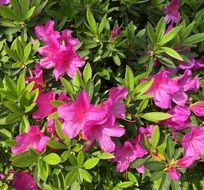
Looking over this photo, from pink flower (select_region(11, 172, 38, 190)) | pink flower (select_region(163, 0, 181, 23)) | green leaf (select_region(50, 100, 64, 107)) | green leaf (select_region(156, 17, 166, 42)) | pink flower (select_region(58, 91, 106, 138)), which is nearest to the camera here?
pink flower (select_region(58, 91, 106, 138))

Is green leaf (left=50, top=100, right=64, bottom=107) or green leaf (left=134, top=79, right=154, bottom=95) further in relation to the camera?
green leaf (left=134, top=79, right=154, bottom=95)

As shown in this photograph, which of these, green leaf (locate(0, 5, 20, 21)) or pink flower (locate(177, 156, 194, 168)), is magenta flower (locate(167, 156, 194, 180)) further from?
green leaf (locate(0, 5, 20, 21))

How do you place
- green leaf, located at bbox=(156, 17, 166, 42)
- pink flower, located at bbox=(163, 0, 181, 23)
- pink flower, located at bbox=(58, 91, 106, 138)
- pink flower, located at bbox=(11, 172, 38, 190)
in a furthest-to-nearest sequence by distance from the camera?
pink flower, located at bbox=(163, 0, 181, 23)
pink flower, located at bbox=(11, 172, 38, 190)
green leaf, located at bbox=(156, 17, 166, 42)
pink flower, located at bbox=(58, 91, 106, 138)

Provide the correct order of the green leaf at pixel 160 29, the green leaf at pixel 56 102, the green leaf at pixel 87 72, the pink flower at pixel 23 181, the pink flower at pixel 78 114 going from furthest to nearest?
the pink flower at pixel 23 181, the green leaf at pixel 160 29, the green leaf at pixel 87 72, the green leaf at pixel 56 102, the pink flower at pixel 78 114

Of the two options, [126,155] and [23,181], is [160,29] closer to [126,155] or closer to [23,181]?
[126,155]

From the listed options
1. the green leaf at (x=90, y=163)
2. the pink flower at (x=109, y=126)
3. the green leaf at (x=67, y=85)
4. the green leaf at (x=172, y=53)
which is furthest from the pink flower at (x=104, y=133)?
the green leaf at (x=172, y=53)

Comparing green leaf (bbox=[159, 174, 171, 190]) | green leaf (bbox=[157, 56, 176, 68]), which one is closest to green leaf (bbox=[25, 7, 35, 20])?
green leaf (bbox=[157, 56, 176, 68])

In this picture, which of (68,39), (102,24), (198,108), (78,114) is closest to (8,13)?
(68,39)

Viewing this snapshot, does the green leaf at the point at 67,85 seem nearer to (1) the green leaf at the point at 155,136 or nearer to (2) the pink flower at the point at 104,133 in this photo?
(2) the pink flower at the point at 104,133
